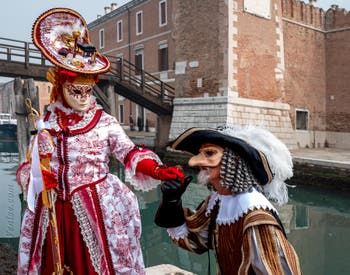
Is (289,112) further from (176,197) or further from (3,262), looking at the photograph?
(176,197)

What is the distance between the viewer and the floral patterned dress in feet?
7.09

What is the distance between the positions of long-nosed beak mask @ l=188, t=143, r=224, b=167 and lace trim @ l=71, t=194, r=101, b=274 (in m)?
0.89

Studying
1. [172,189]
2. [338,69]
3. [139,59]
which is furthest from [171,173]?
[139,59]

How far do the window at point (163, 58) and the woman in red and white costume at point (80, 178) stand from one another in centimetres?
1823

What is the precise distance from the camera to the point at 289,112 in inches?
608

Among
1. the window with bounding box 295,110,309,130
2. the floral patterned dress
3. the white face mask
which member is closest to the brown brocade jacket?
the floral patterned dress

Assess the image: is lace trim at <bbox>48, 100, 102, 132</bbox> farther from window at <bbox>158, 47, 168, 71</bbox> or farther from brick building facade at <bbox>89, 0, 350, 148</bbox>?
window at <bbox>158, 47, 168, 71</bbox>

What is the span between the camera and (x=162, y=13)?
20.9 metres

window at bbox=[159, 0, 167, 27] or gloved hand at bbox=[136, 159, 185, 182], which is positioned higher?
window at bbox=[159, 0, 167, 27]

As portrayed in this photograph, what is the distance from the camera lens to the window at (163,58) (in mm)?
20359

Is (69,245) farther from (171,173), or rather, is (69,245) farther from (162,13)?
(162,13)

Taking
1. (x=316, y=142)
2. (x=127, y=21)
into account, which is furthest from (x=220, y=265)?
(x=127, y=21)

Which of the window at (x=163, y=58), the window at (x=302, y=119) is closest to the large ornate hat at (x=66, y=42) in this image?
the window at (x=302, y=119)

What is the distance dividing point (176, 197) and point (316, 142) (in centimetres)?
1631
